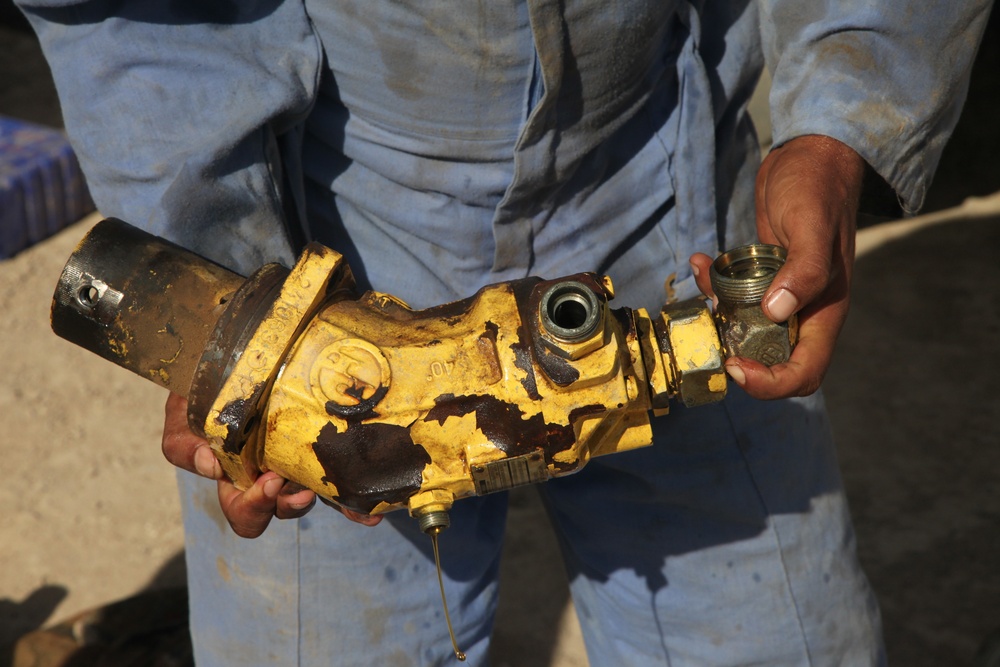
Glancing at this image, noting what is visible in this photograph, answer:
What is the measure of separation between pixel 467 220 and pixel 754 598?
687mm

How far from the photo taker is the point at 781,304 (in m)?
1.09

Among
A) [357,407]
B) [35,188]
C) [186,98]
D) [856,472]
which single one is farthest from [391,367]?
[35,188]

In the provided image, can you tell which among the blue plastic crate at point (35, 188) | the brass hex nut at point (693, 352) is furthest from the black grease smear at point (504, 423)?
the blue plastic crate at point (35, 188)

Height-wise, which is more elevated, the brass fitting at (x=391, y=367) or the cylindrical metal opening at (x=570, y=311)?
the cylindrical metal opening at (x=570, y=311)

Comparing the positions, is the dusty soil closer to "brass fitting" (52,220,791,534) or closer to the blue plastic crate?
the blue plastic crate

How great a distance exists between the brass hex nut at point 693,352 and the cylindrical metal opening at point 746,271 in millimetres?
37

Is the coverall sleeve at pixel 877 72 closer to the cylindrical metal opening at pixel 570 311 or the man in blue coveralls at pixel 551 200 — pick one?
the man in blue coveralls at pixel 551 200

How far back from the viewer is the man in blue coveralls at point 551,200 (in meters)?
1.22

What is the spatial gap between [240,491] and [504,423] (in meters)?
0.35

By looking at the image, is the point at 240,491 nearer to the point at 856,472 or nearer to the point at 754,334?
the point at 754,334

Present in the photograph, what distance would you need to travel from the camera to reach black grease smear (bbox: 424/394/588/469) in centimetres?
107

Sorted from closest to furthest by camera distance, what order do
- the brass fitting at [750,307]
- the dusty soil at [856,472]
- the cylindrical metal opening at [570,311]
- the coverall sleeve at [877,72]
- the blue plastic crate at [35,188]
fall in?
the cylindrical metal opening at [570,311] → the brass fitting at [750,307] → the coverall sleeve at [877,72] → the dusty soil at [856,472] → the blue plastic crate at [35,188]

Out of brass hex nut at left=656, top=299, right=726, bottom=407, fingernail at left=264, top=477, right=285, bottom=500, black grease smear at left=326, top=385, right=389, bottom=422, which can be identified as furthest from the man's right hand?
brass hex nut at left=656, top=299, right=726, bottom=407

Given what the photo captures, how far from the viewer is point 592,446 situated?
1140 mm
